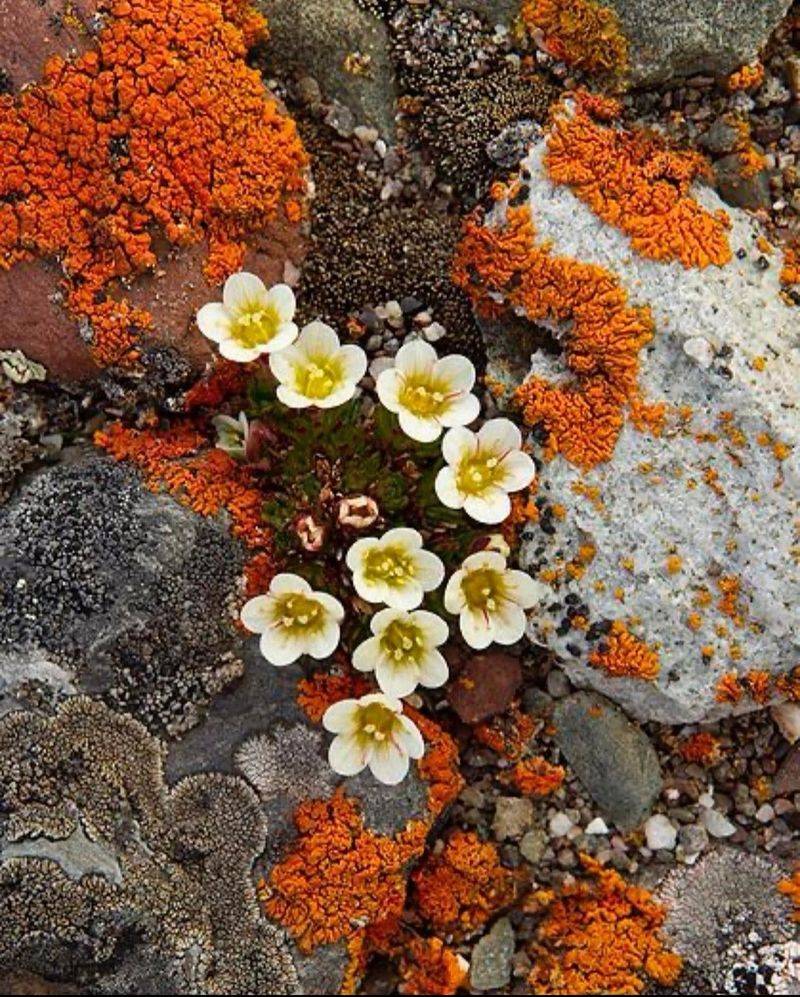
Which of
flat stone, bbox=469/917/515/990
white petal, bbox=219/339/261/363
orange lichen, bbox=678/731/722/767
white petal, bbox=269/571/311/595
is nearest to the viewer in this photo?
white petal, bbox=269/571/311/595

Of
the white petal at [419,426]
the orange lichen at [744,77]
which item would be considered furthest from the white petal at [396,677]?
the orange lichen at [744,77]

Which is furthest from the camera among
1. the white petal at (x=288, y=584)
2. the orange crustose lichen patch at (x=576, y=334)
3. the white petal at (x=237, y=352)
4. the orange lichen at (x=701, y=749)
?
the orange lichen at (x=701, y=749)

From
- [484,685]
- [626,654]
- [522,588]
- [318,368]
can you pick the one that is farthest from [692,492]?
[318,368]

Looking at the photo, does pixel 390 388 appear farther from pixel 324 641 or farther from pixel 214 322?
pixel 324 641

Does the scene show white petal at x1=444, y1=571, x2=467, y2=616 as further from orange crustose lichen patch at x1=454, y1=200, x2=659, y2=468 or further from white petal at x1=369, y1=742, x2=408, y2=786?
orange crustose lichen patch at x1=454, y1=200, x2=659, y2=468

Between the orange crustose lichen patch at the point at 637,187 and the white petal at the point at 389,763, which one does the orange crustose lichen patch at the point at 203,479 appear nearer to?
the white petal at the point at 389,763

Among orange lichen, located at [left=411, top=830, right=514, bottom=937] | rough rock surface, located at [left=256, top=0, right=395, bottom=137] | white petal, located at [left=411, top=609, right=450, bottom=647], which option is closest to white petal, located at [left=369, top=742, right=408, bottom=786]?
white petal, located at [left=411, top=609, right=450, bottom=647]

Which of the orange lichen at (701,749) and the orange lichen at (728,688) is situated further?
the orange lichen at (701,749)

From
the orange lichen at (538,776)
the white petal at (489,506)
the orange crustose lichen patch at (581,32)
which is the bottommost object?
the orange lichen at (538,776)
